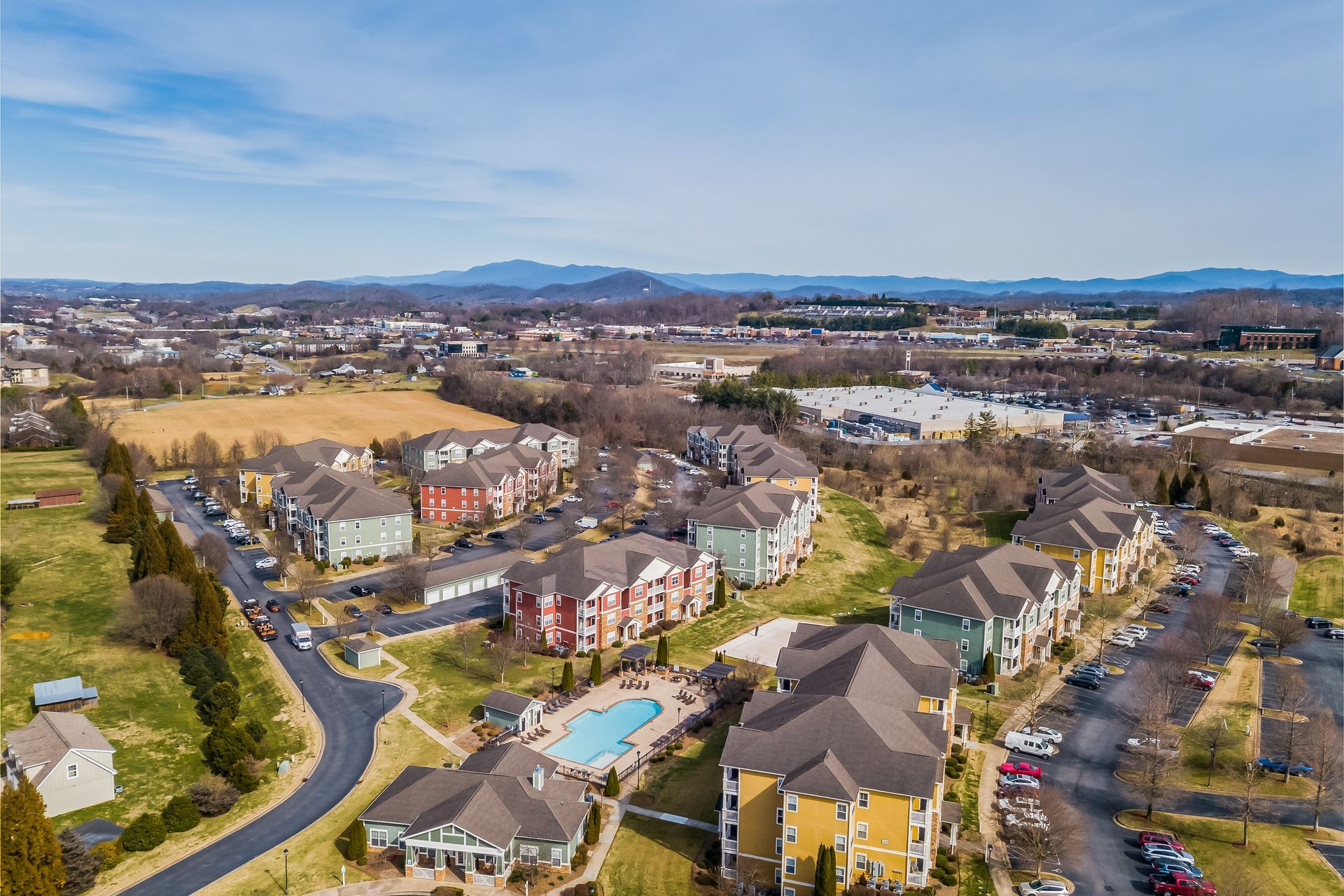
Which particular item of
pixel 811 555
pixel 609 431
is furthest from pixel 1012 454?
pixel 609 431

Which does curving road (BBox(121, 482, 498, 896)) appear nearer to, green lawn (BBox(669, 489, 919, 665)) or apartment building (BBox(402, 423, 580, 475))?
green lawn (BBox(669, 489, 919, 665))

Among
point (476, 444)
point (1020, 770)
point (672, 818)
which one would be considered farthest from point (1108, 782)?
point (476, 444)

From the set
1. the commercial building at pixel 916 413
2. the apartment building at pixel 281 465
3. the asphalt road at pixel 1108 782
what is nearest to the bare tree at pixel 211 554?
the apartment building at pixel 281 465

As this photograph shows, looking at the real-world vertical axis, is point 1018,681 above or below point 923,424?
below

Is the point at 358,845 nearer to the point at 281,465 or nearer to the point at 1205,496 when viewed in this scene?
the point at 281,465

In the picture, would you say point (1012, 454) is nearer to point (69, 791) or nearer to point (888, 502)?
point (888, 502)

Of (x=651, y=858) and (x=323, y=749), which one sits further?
(x=323, y=749)
